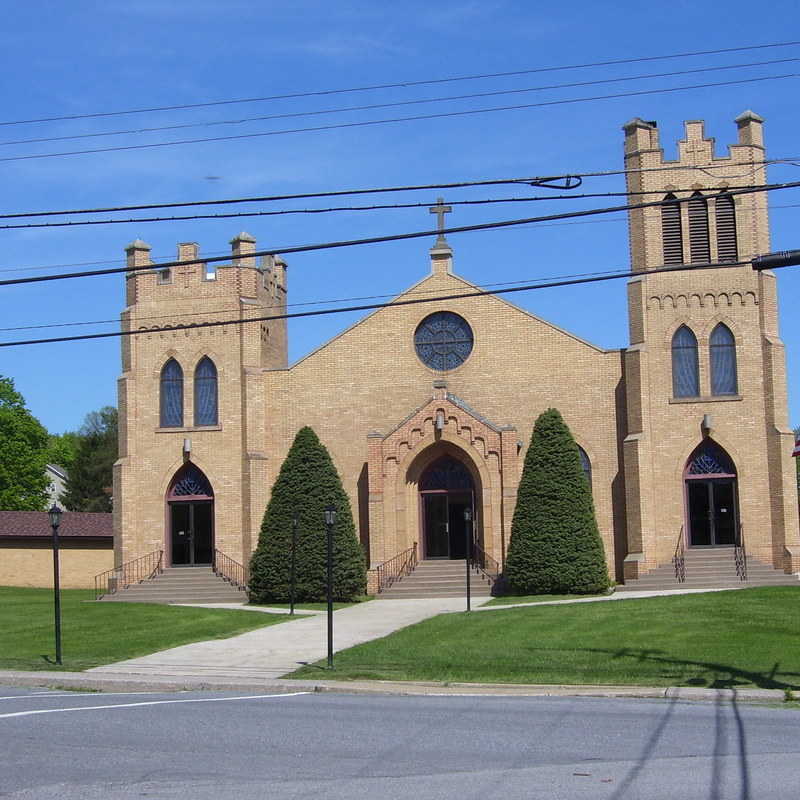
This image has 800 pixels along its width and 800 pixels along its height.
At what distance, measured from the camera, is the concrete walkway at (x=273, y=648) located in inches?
873

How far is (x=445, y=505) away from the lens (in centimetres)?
3991

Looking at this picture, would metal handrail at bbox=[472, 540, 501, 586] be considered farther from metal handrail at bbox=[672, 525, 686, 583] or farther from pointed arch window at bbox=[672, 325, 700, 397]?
pointed arch window at bbox=[672, 325, 700, 397]

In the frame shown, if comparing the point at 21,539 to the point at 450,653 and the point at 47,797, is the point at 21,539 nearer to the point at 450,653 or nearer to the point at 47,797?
the point at 450,653

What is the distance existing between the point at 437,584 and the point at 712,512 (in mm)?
8374

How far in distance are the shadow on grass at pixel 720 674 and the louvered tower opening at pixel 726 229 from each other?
1921 cm

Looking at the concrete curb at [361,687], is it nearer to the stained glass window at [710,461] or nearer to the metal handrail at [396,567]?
the metal handrail at [396,567]

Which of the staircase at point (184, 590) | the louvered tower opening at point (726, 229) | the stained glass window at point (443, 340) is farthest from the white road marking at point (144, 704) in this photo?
the louvered tower opening at point (726, 229)

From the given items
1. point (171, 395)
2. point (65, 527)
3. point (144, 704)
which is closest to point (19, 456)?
point (65, 527)

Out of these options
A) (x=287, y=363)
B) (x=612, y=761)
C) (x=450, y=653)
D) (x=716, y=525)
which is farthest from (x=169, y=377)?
(x=612, y=761)

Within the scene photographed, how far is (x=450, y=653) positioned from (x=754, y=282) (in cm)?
1919

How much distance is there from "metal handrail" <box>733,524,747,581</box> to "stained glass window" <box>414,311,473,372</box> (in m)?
10.1

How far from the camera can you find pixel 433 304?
4091cm

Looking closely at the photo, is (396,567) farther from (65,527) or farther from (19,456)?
(19,456)

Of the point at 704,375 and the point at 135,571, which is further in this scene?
the point at 135,571
